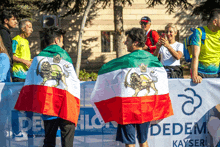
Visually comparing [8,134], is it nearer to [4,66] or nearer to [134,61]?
[4,66]

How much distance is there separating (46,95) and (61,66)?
0.39 m

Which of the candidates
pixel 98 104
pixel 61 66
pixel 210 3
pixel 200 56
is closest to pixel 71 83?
pixel 61 66

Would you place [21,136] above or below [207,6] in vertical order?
below

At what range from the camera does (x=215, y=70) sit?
4094mm

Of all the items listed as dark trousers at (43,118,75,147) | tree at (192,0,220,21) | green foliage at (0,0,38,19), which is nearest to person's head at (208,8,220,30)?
dark trousers at (43,118,75,147)

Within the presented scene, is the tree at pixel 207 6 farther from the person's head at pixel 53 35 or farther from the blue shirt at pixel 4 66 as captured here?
the blue shirt at pixel 4 66

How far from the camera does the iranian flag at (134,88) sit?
3.12 metres

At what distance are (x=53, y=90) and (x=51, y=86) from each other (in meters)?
0.05

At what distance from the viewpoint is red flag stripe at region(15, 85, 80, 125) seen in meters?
3.13

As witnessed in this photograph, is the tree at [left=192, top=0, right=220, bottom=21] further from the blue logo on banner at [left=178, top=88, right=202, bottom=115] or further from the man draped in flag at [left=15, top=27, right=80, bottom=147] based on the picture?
the man draped in flag at [left=15, top=27, right=80, bottom=147]

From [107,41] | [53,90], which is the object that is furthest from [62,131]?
[107,41]

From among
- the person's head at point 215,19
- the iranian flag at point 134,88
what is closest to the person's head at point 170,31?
the person's head at point 215,19

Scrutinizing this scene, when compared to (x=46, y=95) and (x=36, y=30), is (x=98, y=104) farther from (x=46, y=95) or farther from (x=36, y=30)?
(x=36, y=30)

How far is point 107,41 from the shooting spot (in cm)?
1709
